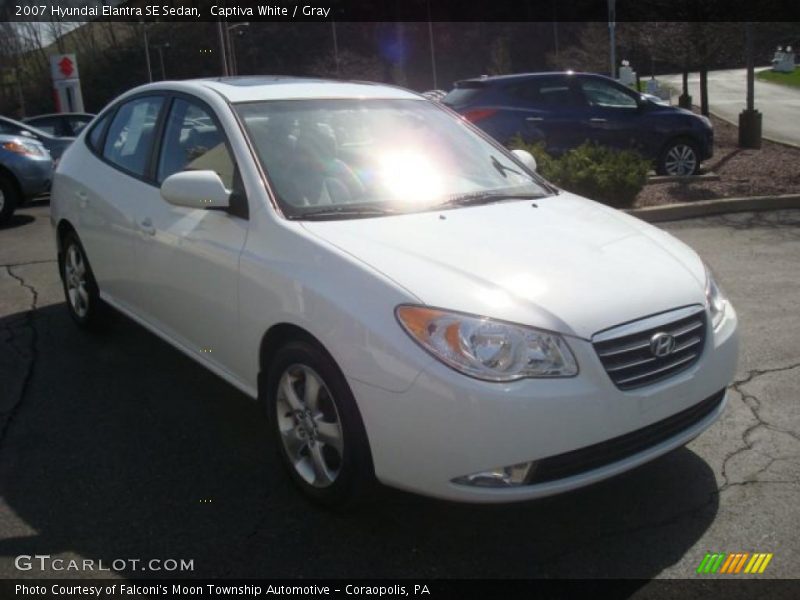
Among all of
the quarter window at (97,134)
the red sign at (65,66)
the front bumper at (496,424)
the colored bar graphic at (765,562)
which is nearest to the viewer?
the front bumper at (496,424)

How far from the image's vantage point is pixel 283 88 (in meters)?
4.24

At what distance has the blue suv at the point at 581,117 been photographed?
11.3 meters

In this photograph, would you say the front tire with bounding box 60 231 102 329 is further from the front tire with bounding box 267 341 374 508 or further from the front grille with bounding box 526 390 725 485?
the front grille with bounding box 526 390 725 485

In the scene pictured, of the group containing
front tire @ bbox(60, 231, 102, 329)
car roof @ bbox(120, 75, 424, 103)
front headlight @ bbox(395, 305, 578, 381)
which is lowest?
front tire @ bbox(60, 231, 102, 329)

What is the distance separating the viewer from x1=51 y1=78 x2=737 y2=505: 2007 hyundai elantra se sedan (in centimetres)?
271

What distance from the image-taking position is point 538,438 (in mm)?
2664

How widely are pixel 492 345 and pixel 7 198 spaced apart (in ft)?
31.9

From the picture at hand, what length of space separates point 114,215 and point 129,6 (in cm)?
5642

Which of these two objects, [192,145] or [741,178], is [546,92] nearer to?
[741,178]

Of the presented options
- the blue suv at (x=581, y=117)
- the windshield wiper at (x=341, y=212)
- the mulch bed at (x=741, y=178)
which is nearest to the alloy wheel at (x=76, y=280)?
the windshield wiper at (x=341, y=212)

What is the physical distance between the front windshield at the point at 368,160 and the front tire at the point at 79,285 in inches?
79.6

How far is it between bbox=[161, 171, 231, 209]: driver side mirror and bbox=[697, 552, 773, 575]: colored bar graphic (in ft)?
7.78

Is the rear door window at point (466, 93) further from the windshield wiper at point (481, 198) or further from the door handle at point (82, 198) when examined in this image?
the windshield wiper at point (481, 198)

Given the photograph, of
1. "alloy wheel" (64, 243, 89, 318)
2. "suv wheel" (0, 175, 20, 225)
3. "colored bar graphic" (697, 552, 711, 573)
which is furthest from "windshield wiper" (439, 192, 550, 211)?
"suv wheel" (0, 175, 20, 225)
